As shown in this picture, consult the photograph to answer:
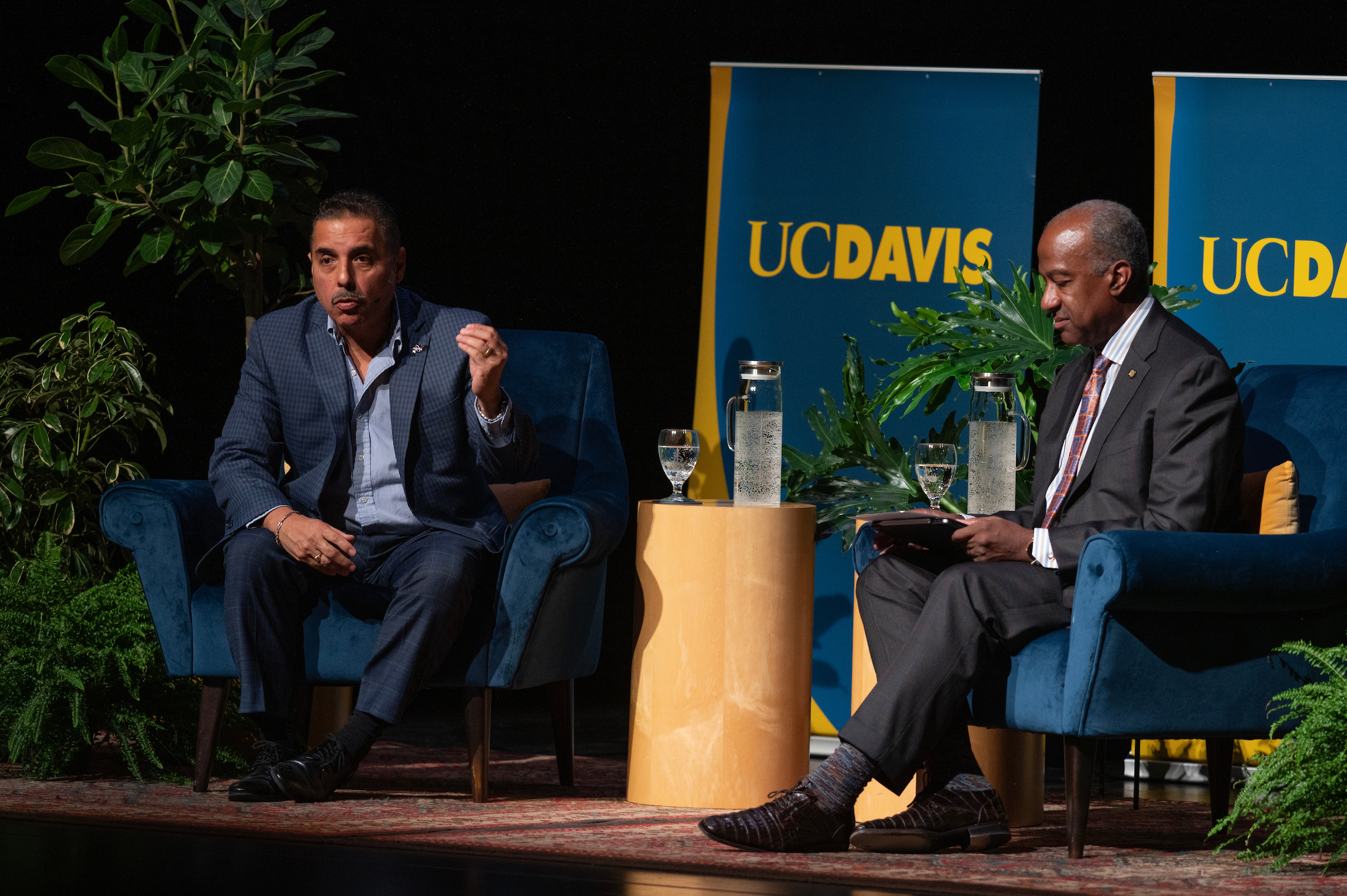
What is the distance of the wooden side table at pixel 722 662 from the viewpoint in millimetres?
3158

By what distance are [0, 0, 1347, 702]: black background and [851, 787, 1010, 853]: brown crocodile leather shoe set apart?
2.23m

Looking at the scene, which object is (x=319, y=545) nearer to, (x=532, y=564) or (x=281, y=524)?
(x=281, y=524)

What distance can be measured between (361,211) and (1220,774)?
2131mm

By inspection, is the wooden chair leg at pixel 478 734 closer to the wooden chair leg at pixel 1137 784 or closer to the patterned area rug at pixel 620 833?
the patterned area rug at pixel 620 833

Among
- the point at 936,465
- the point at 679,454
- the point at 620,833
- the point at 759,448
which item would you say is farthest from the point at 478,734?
the point at 936,465

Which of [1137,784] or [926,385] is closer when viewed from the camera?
[1137,784]

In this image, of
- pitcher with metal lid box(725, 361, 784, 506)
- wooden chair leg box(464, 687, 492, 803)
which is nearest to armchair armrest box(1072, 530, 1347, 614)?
pitcher with metal lid box(725, 361, 784, 506)

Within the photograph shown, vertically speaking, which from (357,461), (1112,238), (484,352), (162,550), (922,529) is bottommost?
(162,550)

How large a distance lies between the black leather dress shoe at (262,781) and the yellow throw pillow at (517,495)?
2.37 ft

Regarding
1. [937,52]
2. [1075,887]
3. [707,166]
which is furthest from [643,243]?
[1075,887]

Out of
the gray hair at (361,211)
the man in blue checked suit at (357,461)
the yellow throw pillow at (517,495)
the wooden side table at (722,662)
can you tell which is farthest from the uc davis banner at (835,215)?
the gray hair at (361,211)

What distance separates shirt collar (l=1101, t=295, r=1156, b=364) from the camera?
290cm

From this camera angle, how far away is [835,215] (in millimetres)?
4305

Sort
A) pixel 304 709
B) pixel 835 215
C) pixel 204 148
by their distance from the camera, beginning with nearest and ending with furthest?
pixel 304 709
pixel 204 148
pixel 835 215
